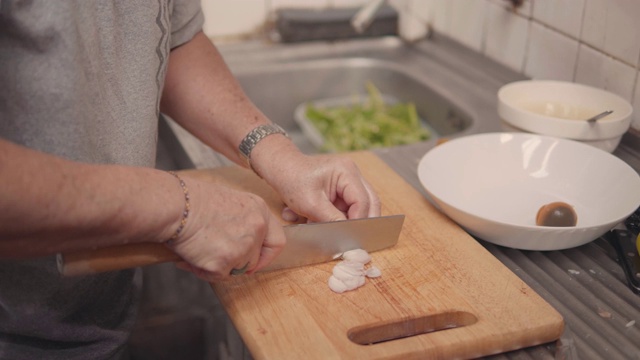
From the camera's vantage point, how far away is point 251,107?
106 cm

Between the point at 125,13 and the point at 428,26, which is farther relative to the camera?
the point at 428,26

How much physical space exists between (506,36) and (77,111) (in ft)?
3.31

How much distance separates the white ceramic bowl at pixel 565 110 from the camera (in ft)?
3.57

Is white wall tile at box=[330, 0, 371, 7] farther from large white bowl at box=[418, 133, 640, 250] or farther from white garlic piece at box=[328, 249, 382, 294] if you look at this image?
white garlic piece at box=[328, 249, 382, 294]

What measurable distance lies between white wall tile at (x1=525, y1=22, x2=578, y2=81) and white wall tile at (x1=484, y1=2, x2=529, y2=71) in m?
0.03

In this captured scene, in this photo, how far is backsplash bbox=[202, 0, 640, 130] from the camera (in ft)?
3.96

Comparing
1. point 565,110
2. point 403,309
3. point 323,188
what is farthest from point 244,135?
point 565,110

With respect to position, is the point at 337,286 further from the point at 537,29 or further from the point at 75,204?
the point at 537,29

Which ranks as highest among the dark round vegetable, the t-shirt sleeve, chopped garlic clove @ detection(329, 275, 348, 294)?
the t-shirt sleeve

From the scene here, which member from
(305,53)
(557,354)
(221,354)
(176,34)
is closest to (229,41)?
(305,53)

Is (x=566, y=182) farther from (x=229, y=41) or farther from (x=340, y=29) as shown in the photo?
(x=229, y=41)

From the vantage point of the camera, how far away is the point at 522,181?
108cm

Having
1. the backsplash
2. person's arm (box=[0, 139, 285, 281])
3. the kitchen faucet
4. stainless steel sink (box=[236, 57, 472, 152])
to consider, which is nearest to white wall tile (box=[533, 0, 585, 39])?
the backsplash

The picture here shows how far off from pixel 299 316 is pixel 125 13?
1.36 ft
